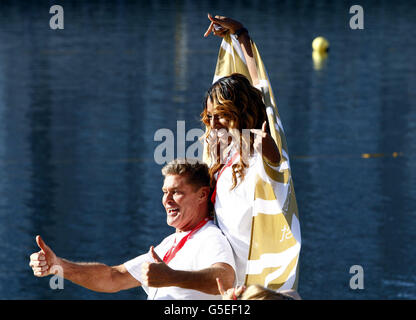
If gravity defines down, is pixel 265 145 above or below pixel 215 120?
below

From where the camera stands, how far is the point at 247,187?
4.65 m

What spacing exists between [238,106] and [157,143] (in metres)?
17.1

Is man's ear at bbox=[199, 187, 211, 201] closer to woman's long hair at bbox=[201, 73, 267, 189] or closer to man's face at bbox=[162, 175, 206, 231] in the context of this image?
man's face at bbox=[162, 175, 206, 231]

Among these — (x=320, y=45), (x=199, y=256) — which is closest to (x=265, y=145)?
(x=199, y=256)

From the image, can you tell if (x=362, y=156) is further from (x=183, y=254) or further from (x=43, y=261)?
(x=43, y=261)

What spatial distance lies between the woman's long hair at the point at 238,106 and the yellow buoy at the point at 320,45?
104 feet

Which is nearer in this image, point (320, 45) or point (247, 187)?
point (247, 187)

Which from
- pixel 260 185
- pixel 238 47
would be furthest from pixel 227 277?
pixel 238 47

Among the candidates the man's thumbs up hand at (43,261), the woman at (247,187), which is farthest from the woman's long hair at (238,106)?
the man's thumbs up hand at (43,261)

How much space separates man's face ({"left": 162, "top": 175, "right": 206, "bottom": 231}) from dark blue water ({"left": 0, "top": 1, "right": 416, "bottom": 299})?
991 cm

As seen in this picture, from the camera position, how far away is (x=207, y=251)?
14.8 ft

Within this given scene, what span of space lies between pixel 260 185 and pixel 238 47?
126 centimetres

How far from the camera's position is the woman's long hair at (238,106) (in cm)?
460

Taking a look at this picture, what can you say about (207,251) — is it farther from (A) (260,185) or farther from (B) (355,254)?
(B) (355,254)
